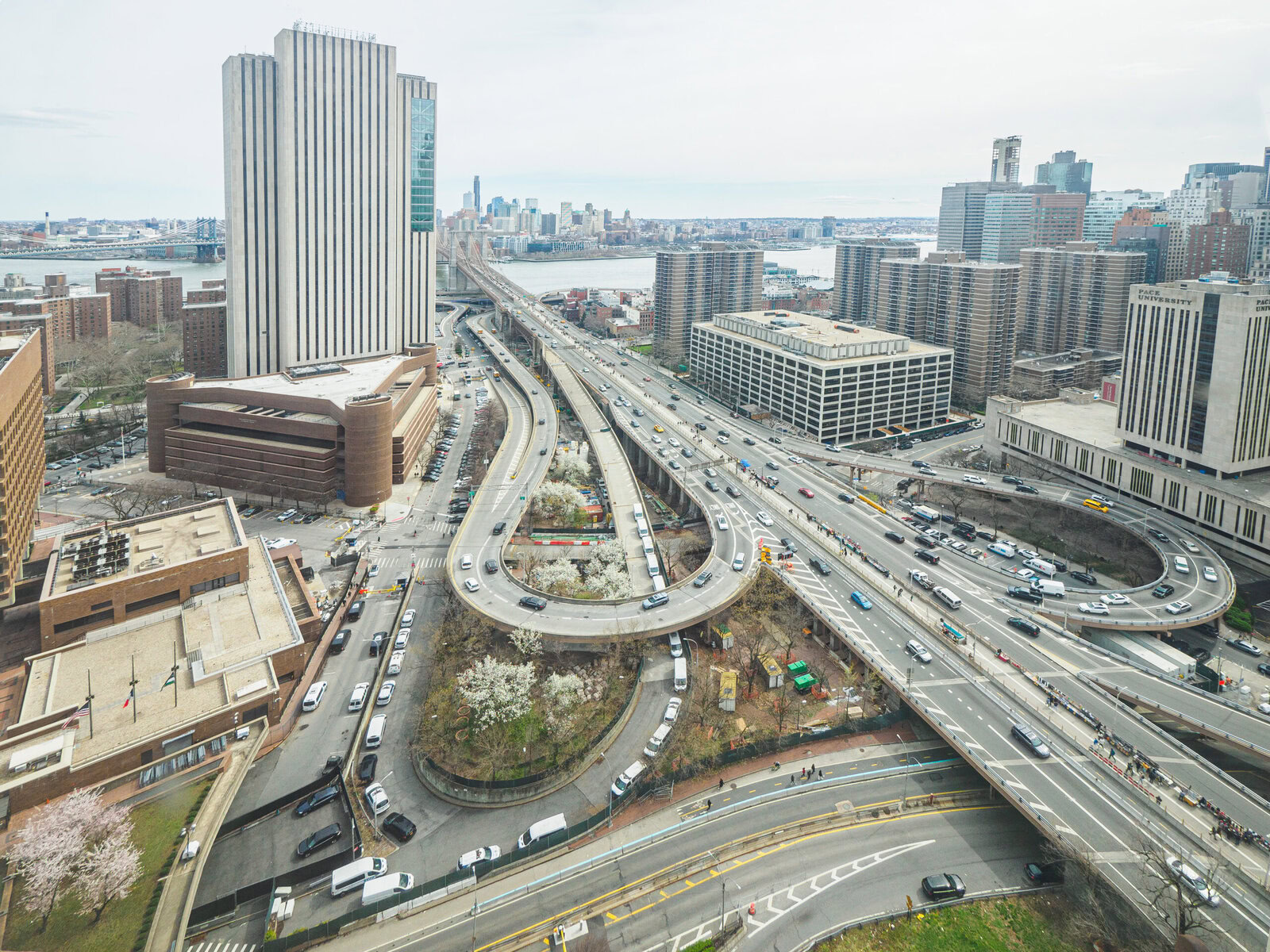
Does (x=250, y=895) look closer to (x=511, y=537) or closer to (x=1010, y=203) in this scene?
(x=511, y=537)

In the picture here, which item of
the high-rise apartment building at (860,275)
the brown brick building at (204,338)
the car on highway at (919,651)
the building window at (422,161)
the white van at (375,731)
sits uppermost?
the building window at (422,161)

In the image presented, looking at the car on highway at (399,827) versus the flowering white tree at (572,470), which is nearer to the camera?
the car on highway at (399,827)

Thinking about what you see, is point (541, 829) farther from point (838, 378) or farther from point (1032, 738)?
point (838, 378)

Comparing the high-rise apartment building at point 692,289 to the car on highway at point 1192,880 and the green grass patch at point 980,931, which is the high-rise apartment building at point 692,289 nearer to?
the green grass patch at point 980,931

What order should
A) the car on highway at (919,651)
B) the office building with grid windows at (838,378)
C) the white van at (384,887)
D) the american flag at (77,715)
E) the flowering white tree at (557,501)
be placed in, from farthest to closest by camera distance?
the office building with grid windows at (838,378)
the flowering white tree at (557,501)
the car on highway at (919,651)
the american flag at (77,715)
the white van at (384,887)

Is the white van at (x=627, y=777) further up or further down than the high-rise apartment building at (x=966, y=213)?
further down

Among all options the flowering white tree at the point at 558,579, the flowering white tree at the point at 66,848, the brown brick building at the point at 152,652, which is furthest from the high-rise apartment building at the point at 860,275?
the flowering white tree at the point at 66,848

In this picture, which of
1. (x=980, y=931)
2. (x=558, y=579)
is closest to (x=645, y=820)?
(x=980, y=931)
